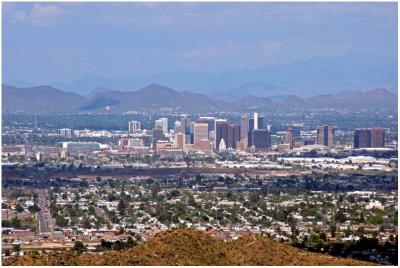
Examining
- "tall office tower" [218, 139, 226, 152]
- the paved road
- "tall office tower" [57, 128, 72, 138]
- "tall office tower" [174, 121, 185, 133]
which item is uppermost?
"tall office tower" [174, 121, 185, 133]

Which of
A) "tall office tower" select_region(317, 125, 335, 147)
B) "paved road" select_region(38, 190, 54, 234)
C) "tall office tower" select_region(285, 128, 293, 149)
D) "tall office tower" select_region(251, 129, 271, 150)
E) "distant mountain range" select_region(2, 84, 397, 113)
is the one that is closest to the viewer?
"paved road" select_region(38, 190, 54, 234)

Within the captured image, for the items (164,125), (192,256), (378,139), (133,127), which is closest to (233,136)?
(164,125)

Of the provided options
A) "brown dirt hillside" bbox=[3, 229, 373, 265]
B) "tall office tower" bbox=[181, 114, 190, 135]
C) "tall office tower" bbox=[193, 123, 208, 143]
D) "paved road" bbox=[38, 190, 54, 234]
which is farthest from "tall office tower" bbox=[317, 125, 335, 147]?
"brown dirt hillside" bbox=[3, 229, 373, 265]

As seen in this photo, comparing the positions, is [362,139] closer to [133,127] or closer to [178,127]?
[178,127]

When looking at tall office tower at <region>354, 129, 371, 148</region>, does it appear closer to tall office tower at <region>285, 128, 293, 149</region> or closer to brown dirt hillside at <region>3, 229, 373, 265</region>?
tall office tower at <region>285, 128, 293, 149</region>

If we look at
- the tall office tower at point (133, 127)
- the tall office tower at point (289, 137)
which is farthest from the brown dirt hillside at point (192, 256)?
the tall office tower at point (133, 127)

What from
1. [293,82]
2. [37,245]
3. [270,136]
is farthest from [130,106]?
[37,245]
